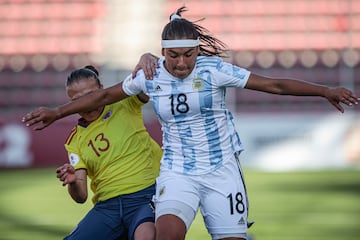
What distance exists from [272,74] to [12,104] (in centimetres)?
588

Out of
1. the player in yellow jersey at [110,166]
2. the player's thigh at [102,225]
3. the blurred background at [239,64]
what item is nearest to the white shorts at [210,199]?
the player in yellow jersey at [110,166]

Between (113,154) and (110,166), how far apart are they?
0.09 meters

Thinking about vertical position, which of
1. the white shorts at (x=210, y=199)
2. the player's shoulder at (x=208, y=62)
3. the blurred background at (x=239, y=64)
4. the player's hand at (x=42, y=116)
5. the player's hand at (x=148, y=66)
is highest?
the player's shoulder at (x=208, y=62)

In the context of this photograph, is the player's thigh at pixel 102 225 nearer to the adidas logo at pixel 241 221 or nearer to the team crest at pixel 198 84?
the adidas logo at pixel 241 221

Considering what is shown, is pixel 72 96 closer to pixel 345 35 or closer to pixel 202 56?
pixel 202 56

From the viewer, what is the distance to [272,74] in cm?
2066

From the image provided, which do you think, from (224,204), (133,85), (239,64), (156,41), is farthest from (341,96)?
(156,41)

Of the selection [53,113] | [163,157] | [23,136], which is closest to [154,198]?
[163,157]

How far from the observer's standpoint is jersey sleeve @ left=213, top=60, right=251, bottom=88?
6168mm

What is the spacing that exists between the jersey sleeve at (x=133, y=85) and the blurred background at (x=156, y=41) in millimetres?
12389

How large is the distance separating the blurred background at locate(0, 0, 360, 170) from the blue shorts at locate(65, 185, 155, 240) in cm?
1222

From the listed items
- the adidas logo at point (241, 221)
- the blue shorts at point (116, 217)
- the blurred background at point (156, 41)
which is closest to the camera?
the adidas logo at point (241, 221)

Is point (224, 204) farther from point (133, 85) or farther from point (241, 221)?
point (133, 85)

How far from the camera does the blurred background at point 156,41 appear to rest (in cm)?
2072
